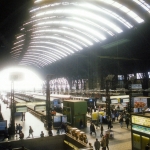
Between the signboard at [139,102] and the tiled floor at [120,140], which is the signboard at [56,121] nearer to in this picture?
the tiled floor at [120,140]

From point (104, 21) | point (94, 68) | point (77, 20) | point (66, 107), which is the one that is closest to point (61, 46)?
point (94, 68)

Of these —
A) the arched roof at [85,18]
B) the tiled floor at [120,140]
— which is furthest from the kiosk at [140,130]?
the arched roof at [85,18]

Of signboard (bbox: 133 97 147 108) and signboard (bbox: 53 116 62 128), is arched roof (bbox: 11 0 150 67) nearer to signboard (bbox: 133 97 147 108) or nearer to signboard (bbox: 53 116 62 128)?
signboard (bbox: 133 97 147 108)

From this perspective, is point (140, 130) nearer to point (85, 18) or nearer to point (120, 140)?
point (120, 140)

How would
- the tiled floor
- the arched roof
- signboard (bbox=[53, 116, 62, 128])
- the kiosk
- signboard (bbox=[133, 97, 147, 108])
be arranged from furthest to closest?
signboard (bbox=[133, 97, 147, 108]) < the arched roof < signboard (bbox=[53, 116, 62, 128]) < the tiled floor < the kiosk

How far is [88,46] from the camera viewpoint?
36750 mm

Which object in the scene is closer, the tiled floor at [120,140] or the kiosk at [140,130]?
the kiosk at [140,130]

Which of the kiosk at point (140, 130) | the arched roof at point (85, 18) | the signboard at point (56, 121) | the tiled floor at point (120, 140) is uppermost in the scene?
the arched roof at point (85, 18)

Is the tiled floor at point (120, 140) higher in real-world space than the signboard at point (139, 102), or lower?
lower

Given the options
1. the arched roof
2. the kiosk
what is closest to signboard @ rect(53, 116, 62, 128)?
the kiosk

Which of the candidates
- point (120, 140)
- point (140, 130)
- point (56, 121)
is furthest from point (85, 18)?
point (140, 130)

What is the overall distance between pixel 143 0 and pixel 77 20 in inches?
457

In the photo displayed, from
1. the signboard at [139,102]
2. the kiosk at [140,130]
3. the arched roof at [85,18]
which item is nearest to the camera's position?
the kiosk at [140,130]

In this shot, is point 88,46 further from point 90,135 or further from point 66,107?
point 90,135
